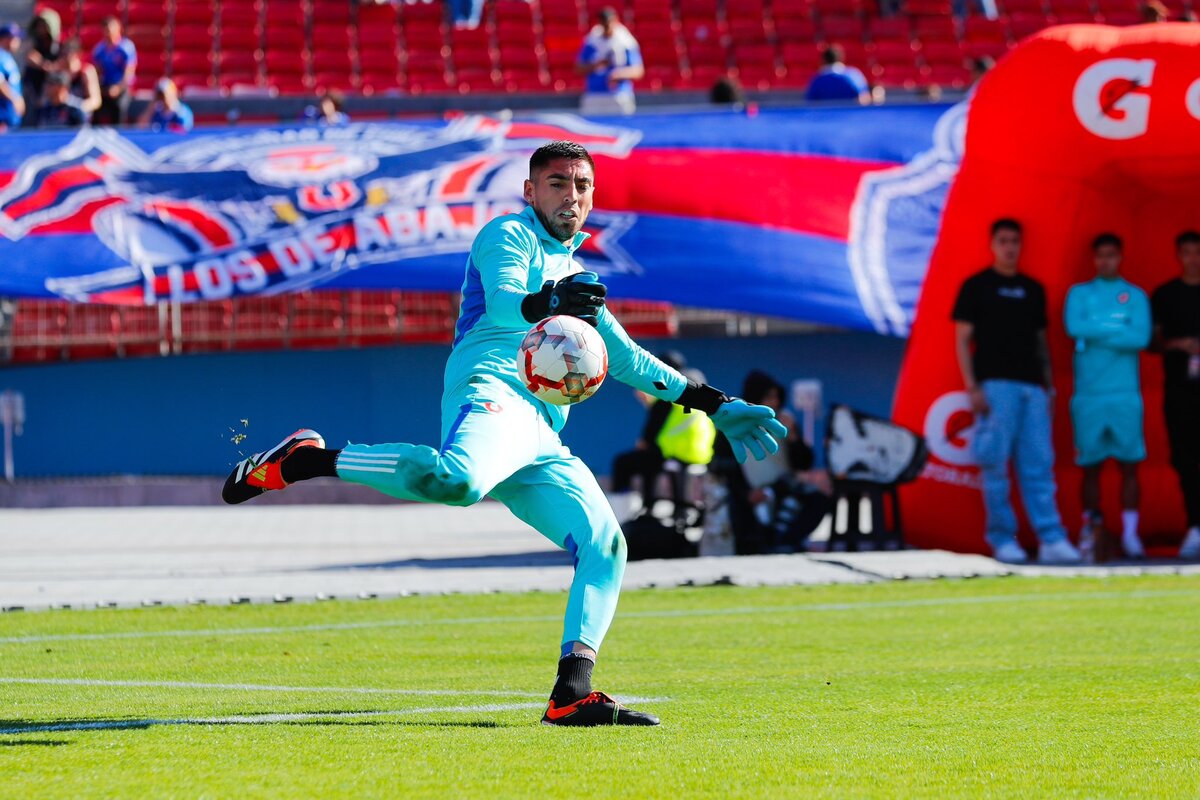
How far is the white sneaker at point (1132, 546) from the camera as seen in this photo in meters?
12.2

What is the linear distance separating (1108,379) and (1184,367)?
1.64ft


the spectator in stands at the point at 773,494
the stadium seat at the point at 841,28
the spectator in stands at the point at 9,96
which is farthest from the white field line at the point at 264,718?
the stadium seat at the point at 841,28

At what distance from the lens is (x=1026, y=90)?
12102mm

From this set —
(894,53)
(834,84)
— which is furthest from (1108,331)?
(894,53)

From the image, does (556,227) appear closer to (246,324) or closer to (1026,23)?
(246,324)

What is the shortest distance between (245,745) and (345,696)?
1248mm

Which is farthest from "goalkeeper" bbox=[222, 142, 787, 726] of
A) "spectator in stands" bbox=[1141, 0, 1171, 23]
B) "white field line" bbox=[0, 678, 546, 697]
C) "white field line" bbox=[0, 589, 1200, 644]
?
"spectator in stands" bbox=[1141, 0, 1171, 23]

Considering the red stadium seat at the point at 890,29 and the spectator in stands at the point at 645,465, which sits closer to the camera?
the spectator in stands at the point at 645,465

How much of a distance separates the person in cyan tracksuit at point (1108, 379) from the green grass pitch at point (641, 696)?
87.4 inches

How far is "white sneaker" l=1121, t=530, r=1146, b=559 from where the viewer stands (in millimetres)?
12195

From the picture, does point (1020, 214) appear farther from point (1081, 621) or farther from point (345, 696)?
point (345, 696)

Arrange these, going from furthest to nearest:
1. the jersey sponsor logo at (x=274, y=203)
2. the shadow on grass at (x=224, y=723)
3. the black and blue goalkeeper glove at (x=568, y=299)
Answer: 1. the jersey sponsor logo at (x=274, y=203)
2. the shadow on grass at (x=224, y=723)
3. the black and blue goalkeeper glove at (x=568, y=299)

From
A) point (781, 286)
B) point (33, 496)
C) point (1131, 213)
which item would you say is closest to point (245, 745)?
point (1131, 213)

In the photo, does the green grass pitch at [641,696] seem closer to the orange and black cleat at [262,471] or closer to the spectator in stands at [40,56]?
the orange and black cleat at [262,471]
